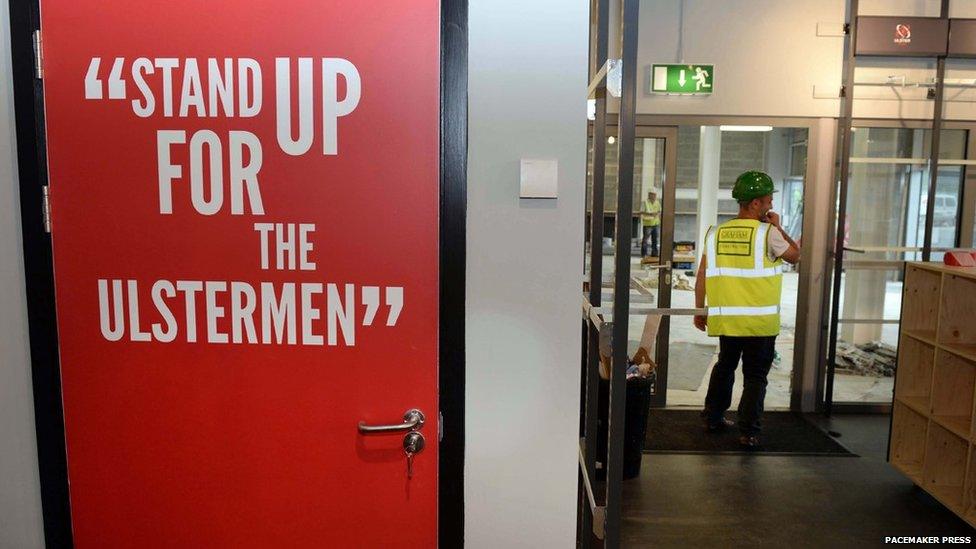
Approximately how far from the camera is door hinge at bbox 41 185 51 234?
1844mm

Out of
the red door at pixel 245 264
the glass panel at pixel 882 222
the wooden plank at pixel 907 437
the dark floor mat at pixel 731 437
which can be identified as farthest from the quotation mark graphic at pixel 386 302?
the glass panel at pixel 882 222

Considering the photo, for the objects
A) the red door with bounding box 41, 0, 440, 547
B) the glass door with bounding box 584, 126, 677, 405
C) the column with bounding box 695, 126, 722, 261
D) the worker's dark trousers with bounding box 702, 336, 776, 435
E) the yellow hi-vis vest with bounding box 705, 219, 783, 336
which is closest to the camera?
the red door with bounding box 41, 0, 440, 547

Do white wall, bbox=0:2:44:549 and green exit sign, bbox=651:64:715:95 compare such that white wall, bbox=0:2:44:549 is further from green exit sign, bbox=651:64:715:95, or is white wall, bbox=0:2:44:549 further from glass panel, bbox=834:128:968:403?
glass panel, bbox=834:128:968:403

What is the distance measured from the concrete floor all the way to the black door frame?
1.70m

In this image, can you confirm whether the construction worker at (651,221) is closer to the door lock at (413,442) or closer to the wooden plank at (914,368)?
the wooden plank at (914,368)

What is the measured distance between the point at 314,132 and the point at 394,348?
0.61 meters

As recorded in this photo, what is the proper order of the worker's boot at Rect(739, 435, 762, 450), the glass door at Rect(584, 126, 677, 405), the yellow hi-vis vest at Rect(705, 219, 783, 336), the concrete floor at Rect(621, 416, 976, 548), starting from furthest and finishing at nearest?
the glass door at Rect(584, 126, 677, 405)
the worker's boot at Rect(739, 435, 762, 450)
the yellow hi-vis vest at Rect(705, 219, 783, 336)
the concrete floor at Rect(621, 416, 976, 548)

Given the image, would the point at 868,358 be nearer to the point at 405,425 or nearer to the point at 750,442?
the point at 750,442

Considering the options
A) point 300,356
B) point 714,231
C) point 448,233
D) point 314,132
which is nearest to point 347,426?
point 300,356

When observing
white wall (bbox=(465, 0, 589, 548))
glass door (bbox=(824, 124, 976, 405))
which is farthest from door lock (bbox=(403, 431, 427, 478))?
glass door (bbox=(824, 124, 976, 405))

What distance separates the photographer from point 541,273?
187cm

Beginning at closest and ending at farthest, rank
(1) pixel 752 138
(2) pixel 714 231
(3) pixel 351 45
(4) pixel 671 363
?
(3) pixel 351 45, (2) pixel 714 231, (4) pixel 671 363, (1) pixel 752 138

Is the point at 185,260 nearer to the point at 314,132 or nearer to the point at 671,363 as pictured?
the point at 314,132

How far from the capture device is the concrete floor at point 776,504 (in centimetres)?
330
